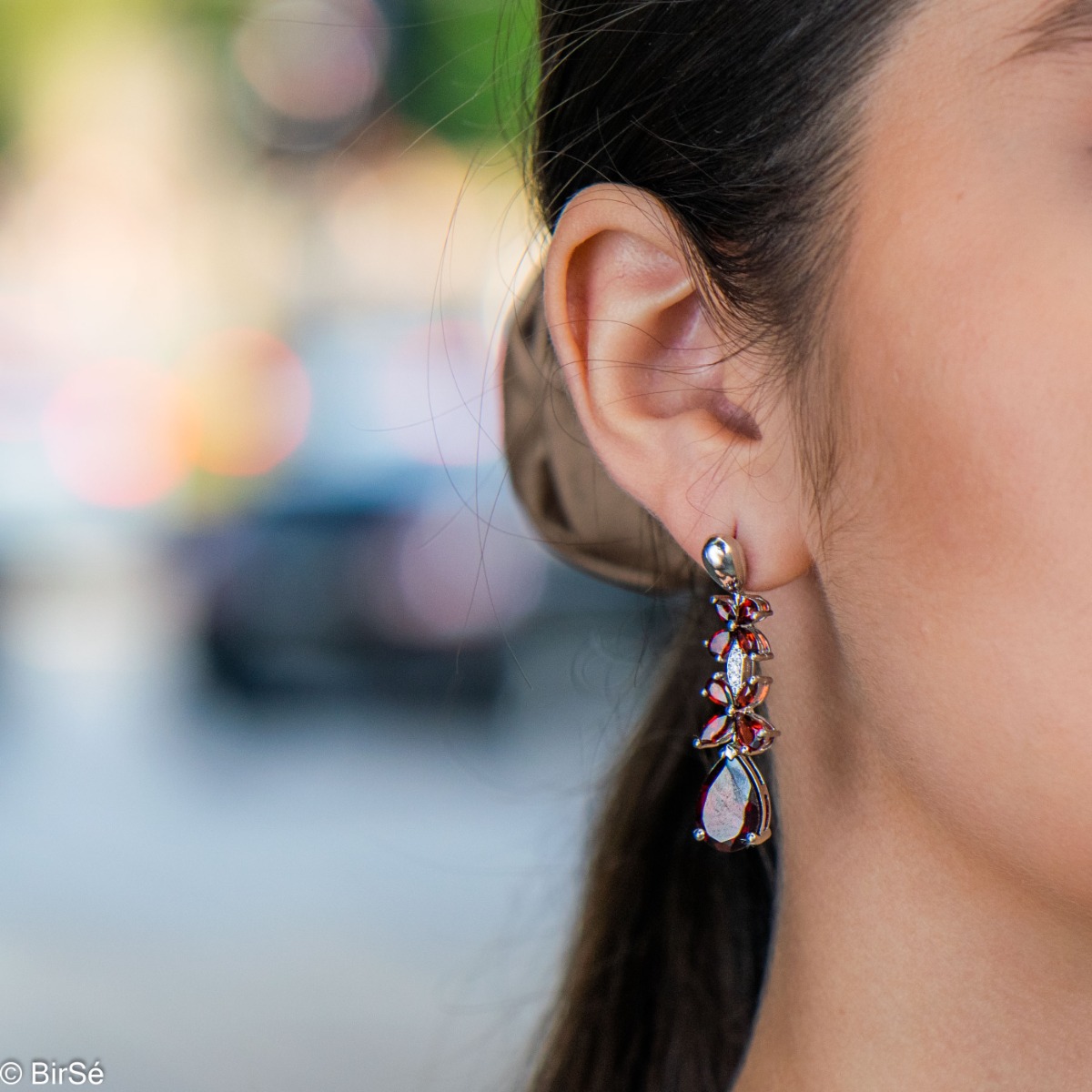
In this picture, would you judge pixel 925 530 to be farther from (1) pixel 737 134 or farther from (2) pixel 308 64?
(2) pixel 308 64

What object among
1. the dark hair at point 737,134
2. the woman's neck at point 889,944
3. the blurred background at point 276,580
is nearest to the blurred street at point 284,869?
the blurred background at point 276,580

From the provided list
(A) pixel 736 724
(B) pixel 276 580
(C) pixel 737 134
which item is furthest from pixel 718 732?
(B) pixel 276 580

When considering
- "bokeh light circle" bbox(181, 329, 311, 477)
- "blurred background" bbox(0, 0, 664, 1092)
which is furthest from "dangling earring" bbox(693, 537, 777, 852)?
"bokeh light circle" bbox(181, 329, 311, 477)

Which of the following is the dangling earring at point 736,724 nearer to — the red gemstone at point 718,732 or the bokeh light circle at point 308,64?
the red gemstone at point 718,732

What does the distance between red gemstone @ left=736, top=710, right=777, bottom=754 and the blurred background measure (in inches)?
10.8

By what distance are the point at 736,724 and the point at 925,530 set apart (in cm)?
25

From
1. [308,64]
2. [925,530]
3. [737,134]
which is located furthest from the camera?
[308,64]

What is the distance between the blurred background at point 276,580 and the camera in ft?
11.9

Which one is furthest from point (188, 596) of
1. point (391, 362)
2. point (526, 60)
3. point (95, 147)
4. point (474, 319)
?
point (526, 60)

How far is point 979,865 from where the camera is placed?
101 cm

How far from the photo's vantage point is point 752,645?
1099 millimetres

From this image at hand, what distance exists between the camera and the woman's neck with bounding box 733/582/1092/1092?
3.39ft

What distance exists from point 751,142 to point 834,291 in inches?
5.6

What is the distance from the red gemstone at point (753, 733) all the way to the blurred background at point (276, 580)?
273 millimetres
